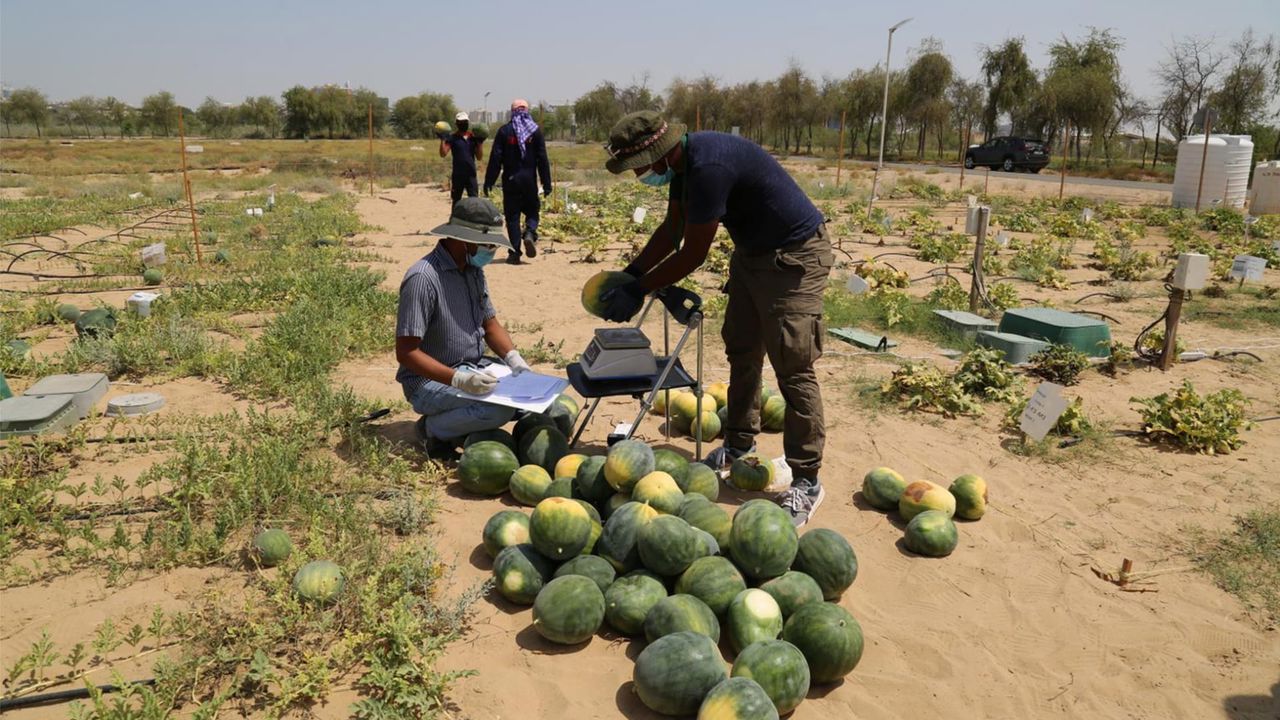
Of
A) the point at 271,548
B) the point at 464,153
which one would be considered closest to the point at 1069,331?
the point at 271,548

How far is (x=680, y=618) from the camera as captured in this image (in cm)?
286

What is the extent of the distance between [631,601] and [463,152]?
9484 millimetres

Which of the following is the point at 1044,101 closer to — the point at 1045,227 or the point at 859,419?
the point at 1045,227

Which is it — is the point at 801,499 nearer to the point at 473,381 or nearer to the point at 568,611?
the point at 568,611

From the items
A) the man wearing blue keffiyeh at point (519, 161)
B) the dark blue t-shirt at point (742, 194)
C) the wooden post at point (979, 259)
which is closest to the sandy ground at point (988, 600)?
the dark blue t-shirt at point (742, 194)

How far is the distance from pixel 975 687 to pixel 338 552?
2.71m

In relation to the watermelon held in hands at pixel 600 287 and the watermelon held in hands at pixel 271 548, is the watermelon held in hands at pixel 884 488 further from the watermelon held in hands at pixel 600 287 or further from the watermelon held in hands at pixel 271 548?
the watermelon held in hands at pixel 271 548

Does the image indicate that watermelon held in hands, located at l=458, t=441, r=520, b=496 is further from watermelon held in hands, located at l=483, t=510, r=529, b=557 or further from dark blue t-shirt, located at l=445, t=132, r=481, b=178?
dark blue t-shirt, located at l=445, t=132, r=481, b=178

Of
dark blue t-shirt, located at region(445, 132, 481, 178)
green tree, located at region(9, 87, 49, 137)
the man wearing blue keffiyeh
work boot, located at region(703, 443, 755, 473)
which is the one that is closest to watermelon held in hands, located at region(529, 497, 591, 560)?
work boot, located at region(703, 443, 755, 473)

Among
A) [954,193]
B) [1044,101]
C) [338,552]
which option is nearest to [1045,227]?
[954,193]

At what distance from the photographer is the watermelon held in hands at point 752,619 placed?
2926mm

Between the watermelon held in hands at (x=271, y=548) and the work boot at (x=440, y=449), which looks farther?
the work boot at (x=440, y=449)

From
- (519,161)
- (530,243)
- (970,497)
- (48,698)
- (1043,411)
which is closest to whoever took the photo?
(48,698)

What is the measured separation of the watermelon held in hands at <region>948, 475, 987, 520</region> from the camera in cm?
411
